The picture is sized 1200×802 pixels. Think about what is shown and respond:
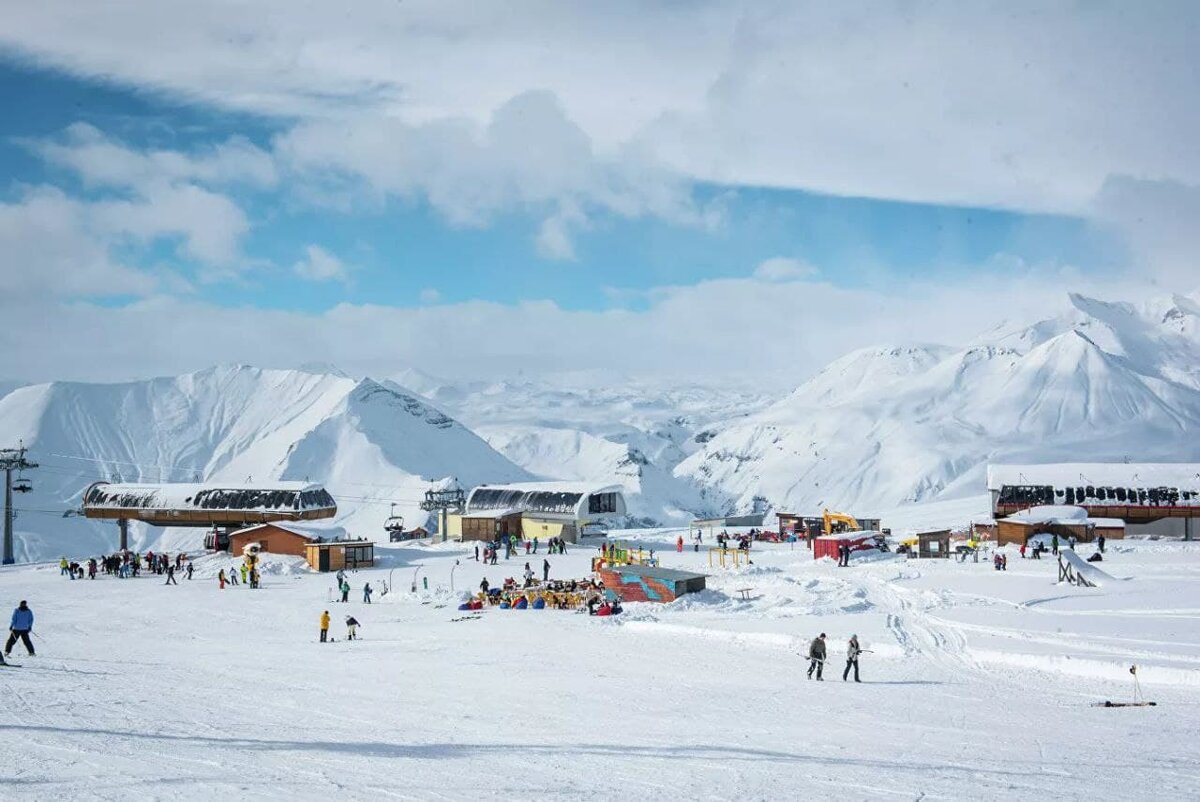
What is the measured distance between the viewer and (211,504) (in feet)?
208

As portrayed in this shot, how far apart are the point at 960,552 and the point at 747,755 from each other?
36913 mm

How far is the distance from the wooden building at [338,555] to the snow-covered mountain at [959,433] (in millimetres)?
90526

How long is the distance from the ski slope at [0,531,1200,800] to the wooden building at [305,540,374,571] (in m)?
9.80

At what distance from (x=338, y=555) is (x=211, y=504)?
19320 millimetres

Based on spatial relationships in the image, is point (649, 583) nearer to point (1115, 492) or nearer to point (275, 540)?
point (275, 540)

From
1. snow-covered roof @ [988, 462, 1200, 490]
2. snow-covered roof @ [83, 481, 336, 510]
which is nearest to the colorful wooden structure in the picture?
snow-covered roof @ [83, 481, 336, 510]

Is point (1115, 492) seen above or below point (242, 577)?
above

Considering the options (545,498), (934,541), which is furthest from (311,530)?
(934,541)

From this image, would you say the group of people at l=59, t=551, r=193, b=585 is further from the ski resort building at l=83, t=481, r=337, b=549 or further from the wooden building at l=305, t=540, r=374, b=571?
the ski resort building at l=83, t=481, r=337, b=549

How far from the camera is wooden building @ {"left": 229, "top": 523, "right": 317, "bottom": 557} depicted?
51.5 metres

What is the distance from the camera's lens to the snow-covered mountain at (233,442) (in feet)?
381

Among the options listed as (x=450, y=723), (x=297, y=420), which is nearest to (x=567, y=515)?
(x=450, y=723)

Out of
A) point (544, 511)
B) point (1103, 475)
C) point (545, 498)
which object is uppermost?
point (1103, 475)

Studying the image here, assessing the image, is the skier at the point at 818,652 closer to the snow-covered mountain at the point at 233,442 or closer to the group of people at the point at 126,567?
the group of people at the point at 126,567
